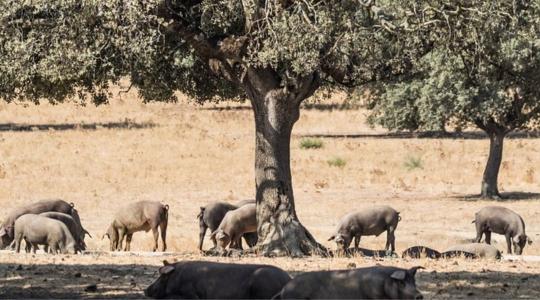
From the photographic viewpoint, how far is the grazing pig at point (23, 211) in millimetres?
27266

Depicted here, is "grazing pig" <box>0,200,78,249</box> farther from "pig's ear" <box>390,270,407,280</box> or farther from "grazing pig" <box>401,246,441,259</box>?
"pig's ear" <box>390,270,407,280</box>

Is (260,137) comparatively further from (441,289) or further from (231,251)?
(441,289)

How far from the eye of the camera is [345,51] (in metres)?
23.1

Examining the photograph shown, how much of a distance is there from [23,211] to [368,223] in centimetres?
870

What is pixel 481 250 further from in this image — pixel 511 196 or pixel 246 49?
pixel 511 196

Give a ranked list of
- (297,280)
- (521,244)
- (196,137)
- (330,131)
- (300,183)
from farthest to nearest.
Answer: (330,131), (196,137), (300,183), (521,244), (297,280)

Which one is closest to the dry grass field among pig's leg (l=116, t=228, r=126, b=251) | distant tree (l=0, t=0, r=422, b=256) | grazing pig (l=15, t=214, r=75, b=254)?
grazing pig (l=15, t=214, r=75, b=254)

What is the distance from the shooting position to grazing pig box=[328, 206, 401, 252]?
28797mm

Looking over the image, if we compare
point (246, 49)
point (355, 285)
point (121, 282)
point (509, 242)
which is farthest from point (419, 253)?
point (355, 285)

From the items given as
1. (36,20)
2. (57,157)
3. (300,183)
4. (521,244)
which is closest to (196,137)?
(57,157)

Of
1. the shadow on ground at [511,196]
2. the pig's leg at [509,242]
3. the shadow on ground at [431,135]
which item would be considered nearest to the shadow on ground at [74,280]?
the pig's leg at [509,242]

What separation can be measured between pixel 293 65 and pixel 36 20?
219 inches

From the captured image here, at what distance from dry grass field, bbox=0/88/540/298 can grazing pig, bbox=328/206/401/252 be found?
9.41ft

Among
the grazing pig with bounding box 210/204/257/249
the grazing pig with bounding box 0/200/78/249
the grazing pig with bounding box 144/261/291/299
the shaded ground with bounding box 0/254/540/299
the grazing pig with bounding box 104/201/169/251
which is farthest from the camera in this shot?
the grazing pig with bounding box 104/201/169/251
